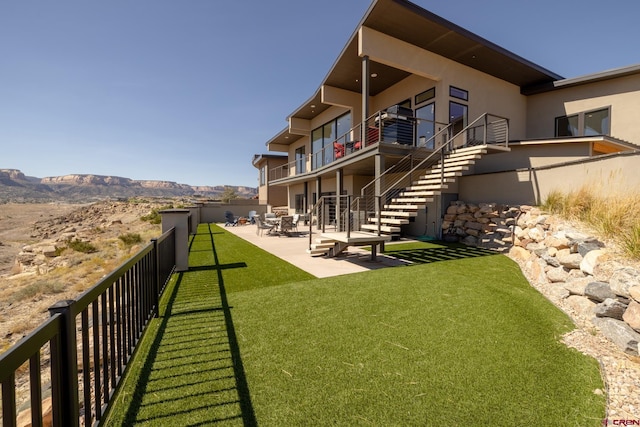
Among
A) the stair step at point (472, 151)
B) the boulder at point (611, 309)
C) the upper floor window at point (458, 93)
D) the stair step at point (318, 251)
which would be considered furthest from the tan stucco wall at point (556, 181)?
the stair step at point (318, 251)

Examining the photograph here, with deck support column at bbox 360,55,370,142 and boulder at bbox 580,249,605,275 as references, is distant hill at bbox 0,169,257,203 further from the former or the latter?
boulder at bbox 580,249,605,275

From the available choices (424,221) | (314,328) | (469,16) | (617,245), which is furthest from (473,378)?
(469,16)

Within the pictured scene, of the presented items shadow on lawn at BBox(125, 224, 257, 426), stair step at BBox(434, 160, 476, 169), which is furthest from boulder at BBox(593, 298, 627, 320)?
stair step at BBox(434, 160, 476, 169)

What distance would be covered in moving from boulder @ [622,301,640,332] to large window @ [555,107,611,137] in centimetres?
1433

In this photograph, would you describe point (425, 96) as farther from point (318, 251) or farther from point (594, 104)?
point (318, 251)

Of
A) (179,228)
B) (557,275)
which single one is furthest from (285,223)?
(557,275)

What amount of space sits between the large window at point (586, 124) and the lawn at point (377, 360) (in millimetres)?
12917

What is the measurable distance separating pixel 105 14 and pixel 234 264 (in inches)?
372

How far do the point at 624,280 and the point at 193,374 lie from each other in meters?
5.38

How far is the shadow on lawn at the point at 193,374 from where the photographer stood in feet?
8.26

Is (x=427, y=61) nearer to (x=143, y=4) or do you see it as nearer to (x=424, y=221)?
(x=424, y=221)

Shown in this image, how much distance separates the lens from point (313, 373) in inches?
122

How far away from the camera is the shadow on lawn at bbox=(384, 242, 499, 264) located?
898cm

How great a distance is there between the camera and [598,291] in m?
4.32
